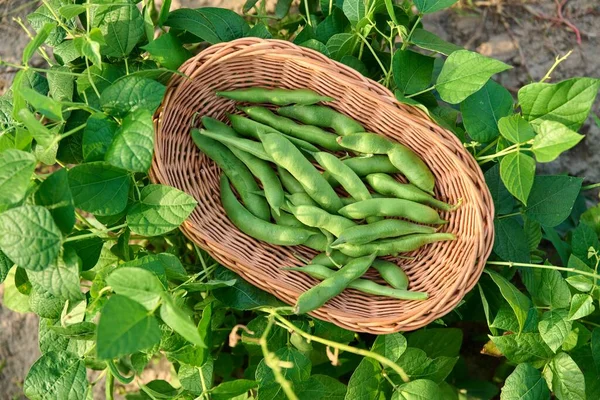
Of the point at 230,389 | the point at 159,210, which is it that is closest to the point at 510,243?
the point at 230,389

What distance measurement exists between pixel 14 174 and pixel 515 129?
4.11 ft

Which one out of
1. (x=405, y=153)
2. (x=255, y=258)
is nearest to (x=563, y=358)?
(x=405, y=153)

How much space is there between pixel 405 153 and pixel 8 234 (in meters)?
1.10

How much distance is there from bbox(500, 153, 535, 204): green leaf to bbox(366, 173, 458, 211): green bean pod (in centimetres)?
23

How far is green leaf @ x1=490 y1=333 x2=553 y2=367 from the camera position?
1737 mm

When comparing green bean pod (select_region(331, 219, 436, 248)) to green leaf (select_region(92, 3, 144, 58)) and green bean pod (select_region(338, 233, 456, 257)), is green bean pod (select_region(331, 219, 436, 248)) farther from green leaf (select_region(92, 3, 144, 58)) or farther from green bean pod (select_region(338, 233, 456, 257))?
green leaf (select_region(92, 3, 144, 58))

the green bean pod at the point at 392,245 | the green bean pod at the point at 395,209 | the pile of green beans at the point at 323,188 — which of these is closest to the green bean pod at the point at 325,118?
the pile of green beans at the point at 323,188

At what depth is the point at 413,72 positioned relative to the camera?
1.80m

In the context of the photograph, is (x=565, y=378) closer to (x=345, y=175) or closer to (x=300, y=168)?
(x=345, y=175)

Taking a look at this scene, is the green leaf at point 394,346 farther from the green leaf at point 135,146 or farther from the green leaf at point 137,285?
the green leaf at point 135,146

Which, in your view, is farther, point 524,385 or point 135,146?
point 524,385

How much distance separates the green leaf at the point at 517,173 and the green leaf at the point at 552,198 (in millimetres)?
240

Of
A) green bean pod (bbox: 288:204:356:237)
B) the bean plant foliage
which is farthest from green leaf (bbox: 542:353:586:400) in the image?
green bean pod (bbox: 288:204:356:237)

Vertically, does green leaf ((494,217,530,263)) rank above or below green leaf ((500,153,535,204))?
below
